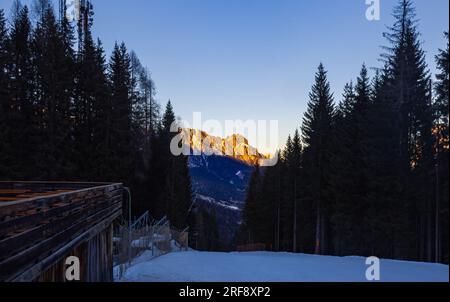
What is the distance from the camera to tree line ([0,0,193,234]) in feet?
89.5

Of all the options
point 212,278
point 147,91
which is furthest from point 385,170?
point 147,91

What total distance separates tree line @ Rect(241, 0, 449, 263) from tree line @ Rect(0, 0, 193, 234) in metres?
16.9

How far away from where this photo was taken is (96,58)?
35.8 m

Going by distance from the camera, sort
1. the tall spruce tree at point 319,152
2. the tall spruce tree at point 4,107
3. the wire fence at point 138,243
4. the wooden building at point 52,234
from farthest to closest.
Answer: the tall spruce tree at point 319,152 → the tall spruce tree at point 4,107 → the wire fence at point 138,243 → the wooden building at point 52,234

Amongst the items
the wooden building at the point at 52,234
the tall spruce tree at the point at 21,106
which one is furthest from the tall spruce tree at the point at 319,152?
the wooden building at the point at 52,234

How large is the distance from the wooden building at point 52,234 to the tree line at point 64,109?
15435mm

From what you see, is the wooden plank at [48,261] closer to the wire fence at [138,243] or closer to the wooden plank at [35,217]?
the wooden plank at [35,217]

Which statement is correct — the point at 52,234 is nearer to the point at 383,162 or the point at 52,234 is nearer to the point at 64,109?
the point at 383,162

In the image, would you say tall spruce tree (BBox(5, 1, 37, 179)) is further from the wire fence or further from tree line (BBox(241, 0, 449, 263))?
tree line (BBox(241, 0, 449, 263))

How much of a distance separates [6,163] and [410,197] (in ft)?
85.4

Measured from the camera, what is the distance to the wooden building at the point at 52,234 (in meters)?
5.52

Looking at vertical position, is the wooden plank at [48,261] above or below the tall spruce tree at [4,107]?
below
